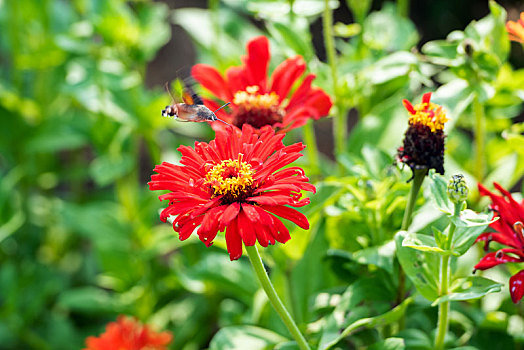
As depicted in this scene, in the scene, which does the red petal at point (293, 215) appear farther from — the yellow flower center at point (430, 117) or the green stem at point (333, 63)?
the green stem at point (333, 63)

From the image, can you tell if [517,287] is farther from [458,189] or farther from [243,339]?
[243,339]

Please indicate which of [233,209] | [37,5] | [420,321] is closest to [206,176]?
[233,209]

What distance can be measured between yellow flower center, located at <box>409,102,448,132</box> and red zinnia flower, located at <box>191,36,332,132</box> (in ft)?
0.43

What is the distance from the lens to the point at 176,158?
1.07m

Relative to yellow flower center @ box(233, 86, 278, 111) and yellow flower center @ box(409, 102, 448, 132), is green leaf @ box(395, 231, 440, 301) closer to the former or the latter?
yellow flower center @ box(409, 102, 448, 132)

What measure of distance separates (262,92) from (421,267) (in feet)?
0.94

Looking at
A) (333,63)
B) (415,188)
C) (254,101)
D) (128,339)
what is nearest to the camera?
(415,188)

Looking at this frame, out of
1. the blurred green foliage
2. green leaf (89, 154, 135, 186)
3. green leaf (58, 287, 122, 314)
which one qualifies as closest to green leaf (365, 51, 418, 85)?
the blurred green foliage

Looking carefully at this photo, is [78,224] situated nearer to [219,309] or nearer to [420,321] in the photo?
[219,309]

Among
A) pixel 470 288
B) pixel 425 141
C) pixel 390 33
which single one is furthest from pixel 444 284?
pixel 390 33

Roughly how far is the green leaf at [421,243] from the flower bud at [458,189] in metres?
0.05

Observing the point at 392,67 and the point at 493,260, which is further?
A: the point at 392,67

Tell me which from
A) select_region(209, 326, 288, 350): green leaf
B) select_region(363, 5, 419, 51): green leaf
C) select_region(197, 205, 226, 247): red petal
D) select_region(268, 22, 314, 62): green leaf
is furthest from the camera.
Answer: select_region(363, 5, 419, 51): green leaf

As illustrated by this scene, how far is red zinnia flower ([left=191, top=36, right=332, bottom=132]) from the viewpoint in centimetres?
70
